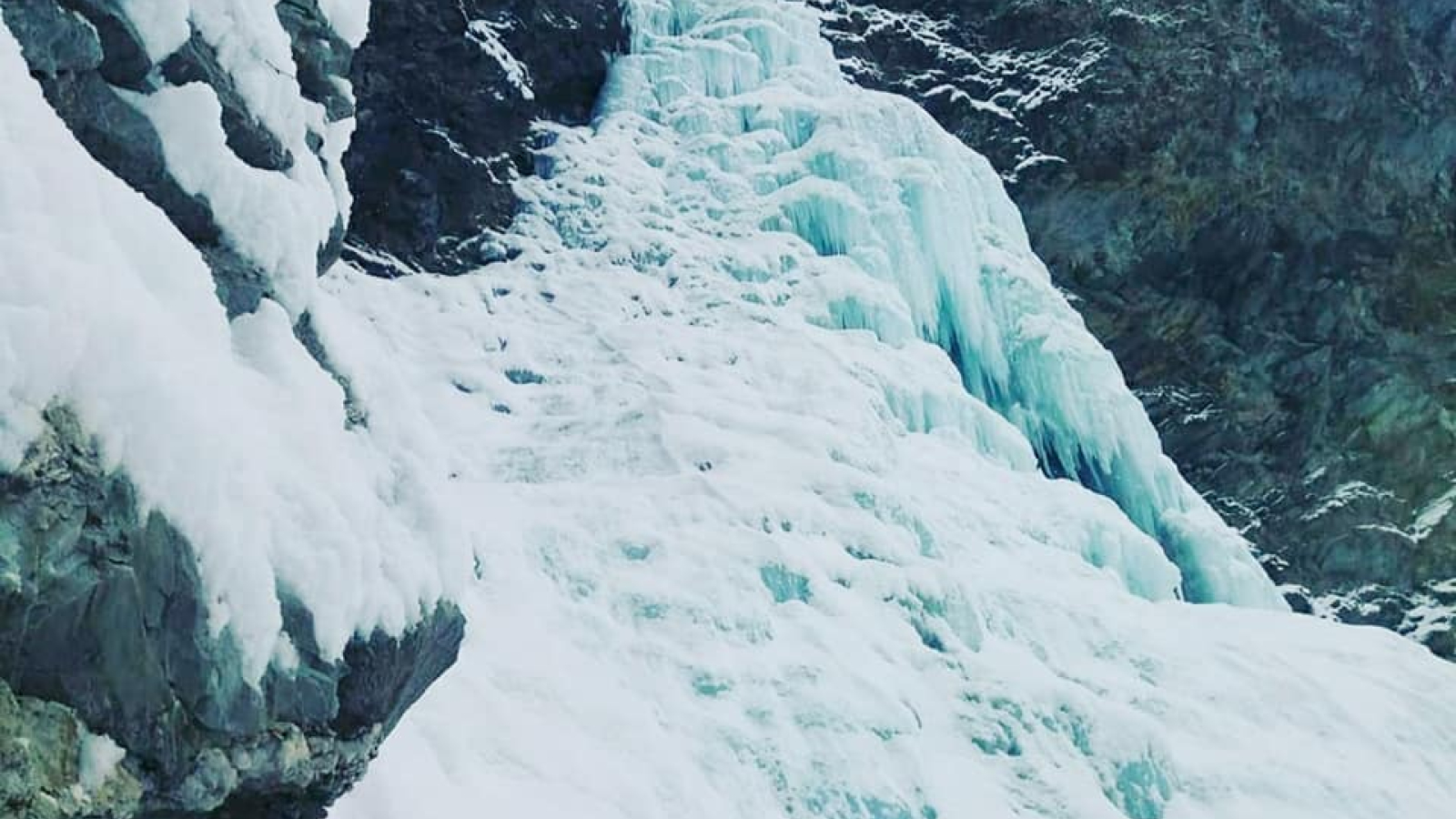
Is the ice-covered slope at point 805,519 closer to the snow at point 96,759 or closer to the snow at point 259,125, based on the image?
the snow at point 259,125

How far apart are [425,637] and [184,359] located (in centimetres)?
192

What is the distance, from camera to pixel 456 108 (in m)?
22.2

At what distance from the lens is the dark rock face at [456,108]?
20500mm

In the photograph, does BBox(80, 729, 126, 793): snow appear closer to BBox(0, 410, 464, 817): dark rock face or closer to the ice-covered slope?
BBox(0, 410, 464, 817): dark rock face

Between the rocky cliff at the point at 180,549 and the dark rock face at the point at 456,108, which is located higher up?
the rocky cliff at the point at 180,549

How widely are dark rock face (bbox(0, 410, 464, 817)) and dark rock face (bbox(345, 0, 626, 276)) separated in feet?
48.3

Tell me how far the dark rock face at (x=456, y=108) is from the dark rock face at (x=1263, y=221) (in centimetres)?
871

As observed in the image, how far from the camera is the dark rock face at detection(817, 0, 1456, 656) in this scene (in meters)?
30.8

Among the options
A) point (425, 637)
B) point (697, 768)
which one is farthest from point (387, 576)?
point (697, 768)

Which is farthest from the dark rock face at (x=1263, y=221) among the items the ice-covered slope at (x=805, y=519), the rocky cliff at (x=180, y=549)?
the rocky cliff at (x=180, y=549)

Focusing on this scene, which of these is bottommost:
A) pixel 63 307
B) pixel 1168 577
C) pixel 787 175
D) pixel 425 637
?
pixel 1168 577

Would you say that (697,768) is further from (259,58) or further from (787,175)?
(787,175)

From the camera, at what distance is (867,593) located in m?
13.7

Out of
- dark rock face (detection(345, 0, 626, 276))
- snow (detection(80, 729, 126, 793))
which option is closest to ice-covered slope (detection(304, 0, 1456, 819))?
dark rock face (detection(345, 0, 626, 276))
